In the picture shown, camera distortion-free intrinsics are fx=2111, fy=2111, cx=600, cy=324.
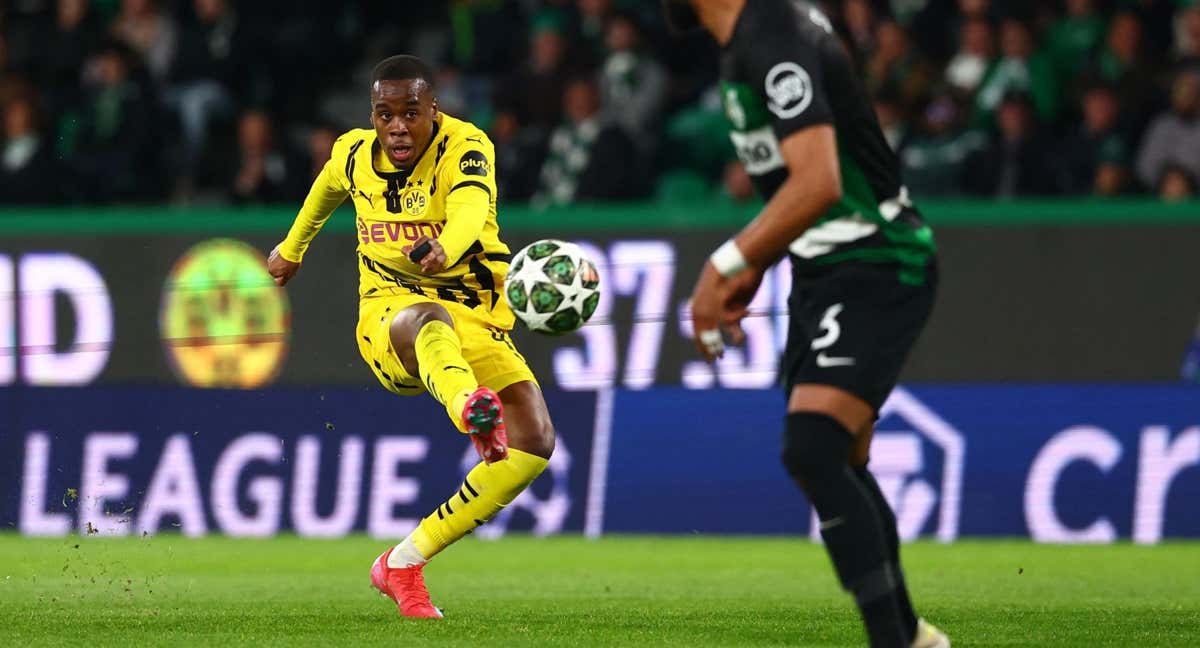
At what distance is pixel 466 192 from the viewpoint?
8.48 m

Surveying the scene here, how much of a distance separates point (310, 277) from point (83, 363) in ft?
5.78

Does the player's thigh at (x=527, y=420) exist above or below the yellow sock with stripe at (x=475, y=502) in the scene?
above

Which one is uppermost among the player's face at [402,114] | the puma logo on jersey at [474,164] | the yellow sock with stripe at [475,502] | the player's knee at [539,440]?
the player's face at [402,114]

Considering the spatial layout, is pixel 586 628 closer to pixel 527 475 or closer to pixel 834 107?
pixel 527 475

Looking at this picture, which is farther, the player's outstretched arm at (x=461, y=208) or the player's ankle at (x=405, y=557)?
the player's ankle at (x=405, y=557)

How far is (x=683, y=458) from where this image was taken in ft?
44.0

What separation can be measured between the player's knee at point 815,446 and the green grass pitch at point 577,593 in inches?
57.1

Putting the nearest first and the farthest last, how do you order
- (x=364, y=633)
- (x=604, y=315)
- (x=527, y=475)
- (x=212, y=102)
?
(x=364, y=633) < (x=527, y=475) < (x=604, y=315) < (x=212, y=102)

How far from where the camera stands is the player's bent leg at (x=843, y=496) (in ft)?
19.8

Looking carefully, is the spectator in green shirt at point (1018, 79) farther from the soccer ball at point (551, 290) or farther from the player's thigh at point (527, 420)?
the soccer ball at point (551, 290)

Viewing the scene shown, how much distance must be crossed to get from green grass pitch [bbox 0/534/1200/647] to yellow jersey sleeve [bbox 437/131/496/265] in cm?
149

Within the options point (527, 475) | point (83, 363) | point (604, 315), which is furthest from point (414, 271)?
point (83, 363)

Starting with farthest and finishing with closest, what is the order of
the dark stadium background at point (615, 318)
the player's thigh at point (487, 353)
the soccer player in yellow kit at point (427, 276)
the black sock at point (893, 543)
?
1. the dark stadium background at point (615, 318)
2. the player's thigh at point (487, 353)
3. the soccer player in yellow kit at point (427, 276)
4. the black sock at point (893, 543)

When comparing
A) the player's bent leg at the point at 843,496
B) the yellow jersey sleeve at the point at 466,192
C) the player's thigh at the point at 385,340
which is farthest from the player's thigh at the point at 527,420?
the player's bent leg at the point at 843,496
